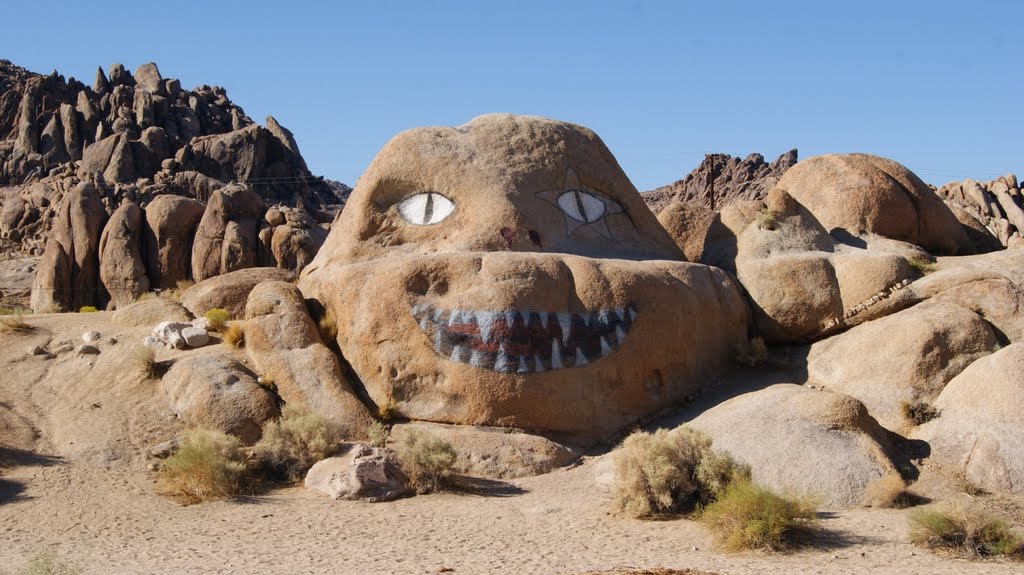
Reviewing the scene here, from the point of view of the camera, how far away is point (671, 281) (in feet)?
44.2

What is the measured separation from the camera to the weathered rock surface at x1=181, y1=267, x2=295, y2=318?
16616 millimetres

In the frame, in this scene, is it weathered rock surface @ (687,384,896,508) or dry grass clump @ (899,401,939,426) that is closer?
weathered rock surface @ (687,384,896,508)

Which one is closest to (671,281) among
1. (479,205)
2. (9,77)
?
(479,205)

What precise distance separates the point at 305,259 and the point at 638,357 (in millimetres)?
16571

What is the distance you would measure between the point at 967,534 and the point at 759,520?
1.68 m

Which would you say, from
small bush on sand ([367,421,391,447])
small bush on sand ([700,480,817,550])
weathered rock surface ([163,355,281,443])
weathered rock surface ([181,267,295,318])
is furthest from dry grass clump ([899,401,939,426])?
weathered rock surface ([181,267,295,318])

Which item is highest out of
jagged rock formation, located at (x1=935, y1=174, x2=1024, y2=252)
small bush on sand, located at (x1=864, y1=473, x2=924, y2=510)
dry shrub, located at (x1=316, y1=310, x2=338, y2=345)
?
jagged rock formation, located at (x1=935, y1=174, x2=1024, y2=252)

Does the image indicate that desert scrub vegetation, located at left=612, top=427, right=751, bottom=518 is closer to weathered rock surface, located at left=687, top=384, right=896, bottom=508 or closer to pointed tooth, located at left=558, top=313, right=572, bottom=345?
weathered rock surface, located at left=687, top=384, right=896, bottom=508

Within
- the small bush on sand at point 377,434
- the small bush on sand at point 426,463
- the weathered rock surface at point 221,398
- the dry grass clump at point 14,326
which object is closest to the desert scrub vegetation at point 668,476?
the small bush on sand at point 426,463

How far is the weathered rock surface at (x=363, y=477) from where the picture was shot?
1032cm

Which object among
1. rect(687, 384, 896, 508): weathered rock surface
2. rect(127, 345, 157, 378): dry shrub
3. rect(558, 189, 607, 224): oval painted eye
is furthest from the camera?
rect(558, 189, 607, 224): oval painted eye

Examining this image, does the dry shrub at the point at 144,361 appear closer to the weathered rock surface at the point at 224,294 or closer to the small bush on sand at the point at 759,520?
the weathered rock surface at the point at 224,294

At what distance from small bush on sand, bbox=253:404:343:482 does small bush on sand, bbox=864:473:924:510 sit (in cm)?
606

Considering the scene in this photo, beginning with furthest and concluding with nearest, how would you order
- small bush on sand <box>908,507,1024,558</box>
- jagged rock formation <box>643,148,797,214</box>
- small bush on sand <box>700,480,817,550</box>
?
jagged rock formation <box>643,148,797,214</box>, small bush on sand <box>700,480,817,550</box>, small bush on sand <box>908,507,1024,558</box>
